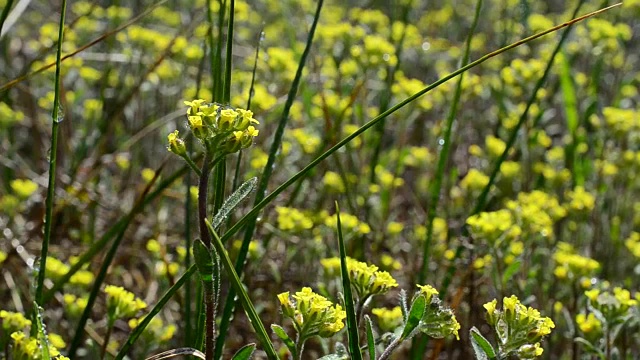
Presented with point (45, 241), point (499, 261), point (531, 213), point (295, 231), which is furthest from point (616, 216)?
point (45, 241)

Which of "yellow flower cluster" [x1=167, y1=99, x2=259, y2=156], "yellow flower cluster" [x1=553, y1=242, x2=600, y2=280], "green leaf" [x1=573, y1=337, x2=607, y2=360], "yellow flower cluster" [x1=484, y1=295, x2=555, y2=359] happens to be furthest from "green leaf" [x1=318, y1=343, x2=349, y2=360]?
"yellow flower cluster" [x1=553, y1=242, x2=600, y2=280]

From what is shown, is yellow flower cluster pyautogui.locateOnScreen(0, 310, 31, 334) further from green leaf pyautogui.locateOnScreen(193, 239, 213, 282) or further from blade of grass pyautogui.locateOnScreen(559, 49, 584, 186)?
blade of grass pyautogui.locateOnScreen(559, 49, 584, 186)

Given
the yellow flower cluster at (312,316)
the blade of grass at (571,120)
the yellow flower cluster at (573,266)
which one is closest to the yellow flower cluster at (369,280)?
the yellow flower cluster at (312,316)

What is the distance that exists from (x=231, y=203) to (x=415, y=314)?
34 centimetres

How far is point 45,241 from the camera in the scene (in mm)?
1515

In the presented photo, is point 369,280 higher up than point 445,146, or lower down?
lower down

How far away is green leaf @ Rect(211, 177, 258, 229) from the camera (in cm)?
119

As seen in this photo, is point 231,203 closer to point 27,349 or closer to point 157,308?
point 157,308

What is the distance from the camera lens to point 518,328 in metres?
1.39

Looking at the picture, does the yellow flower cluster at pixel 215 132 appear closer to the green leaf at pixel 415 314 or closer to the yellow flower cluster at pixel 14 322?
the green leaf at pixel 415 314

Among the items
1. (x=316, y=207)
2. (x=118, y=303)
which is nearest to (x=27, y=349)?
(x=118, y=303)

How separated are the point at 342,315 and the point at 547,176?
1832mm

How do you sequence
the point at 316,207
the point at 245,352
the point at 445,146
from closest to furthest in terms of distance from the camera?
the point at 245,352 < the point at 445,146 < the point at 316,207

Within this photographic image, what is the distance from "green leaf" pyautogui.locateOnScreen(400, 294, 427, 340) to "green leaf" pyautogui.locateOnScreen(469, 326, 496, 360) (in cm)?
8
